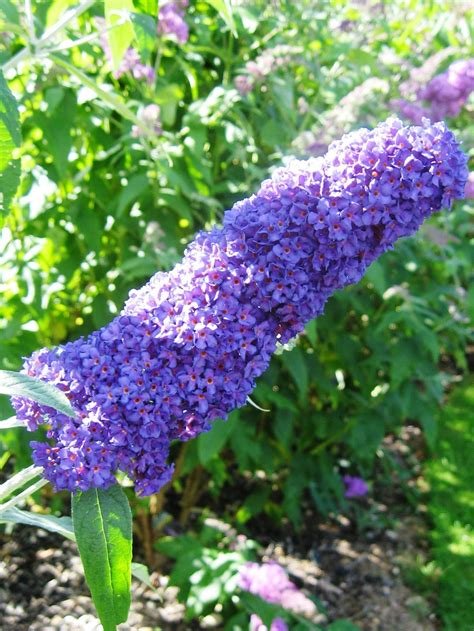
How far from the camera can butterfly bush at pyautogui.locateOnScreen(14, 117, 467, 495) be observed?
1426 millimetres

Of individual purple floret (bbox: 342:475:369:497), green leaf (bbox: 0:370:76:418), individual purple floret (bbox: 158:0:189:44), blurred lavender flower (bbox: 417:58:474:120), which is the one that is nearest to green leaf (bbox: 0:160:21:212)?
Result: green leaf (bbox: 0:370:76:418)

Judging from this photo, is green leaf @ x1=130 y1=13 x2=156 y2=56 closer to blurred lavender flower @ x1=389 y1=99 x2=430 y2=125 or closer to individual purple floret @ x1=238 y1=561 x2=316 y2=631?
blurred lavender flower @ x1=389 y1=99 x2=430 y2=125

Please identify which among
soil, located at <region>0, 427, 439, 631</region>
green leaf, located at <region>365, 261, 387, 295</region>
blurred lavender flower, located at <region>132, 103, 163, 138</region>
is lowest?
soil, located at <region>0, 427, 439, 631</region>

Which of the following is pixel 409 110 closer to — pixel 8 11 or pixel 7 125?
pixel 8 11

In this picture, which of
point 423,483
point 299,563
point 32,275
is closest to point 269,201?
point 32,275

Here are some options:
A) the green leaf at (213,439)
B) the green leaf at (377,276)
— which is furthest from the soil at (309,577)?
the green leaf at (377,276)

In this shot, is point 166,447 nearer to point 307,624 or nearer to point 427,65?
point 307,624

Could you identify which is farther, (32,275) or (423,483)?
(423,483)

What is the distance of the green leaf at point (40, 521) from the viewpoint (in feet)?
5.41

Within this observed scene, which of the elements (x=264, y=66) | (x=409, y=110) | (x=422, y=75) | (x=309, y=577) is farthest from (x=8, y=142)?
(x=309, y=577)

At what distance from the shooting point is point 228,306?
4.85 ft

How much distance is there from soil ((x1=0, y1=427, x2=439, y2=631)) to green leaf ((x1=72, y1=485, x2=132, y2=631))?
1.68 metres

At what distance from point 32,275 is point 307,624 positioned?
1.58 meters

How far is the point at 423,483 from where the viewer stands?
458cm
